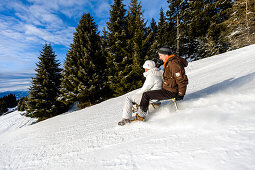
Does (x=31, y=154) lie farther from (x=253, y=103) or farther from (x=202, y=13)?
(x=202, y=13)

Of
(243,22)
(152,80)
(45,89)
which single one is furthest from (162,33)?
(152,80)

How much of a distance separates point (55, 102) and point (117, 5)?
1563cm

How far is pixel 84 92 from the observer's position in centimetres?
1346

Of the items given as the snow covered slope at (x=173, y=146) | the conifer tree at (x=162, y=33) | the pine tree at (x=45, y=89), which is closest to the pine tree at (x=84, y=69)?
the pine tree at (x=45, y=89)

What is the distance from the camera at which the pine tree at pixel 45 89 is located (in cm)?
1467

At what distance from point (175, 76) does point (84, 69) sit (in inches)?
510

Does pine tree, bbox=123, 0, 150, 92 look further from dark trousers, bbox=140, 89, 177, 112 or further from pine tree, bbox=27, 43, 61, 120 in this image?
dark trousers, bbox=140, 89, 177, 112

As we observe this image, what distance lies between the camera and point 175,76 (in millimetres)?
2604

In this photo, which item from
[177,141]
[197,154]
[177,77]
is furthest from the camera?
[177,77]

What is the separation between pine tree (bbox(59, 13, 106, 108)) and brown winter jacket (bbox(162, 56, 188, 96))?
11.8 metres

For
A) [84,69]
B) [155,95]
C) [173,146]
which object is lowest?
[173,146]

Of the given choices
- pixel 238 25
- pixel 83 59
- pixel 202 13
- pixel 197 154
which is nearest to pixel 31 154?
pixel 197 154

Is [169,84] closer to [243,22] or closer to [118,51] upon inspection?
[118,51]

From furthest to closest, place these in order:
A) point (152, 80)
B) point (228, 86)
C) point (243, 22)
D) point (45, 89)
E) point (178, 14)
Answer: point (178, 14) → point (45, 89) → point (243, 22) → point (228, 86) → point (152, 80)
